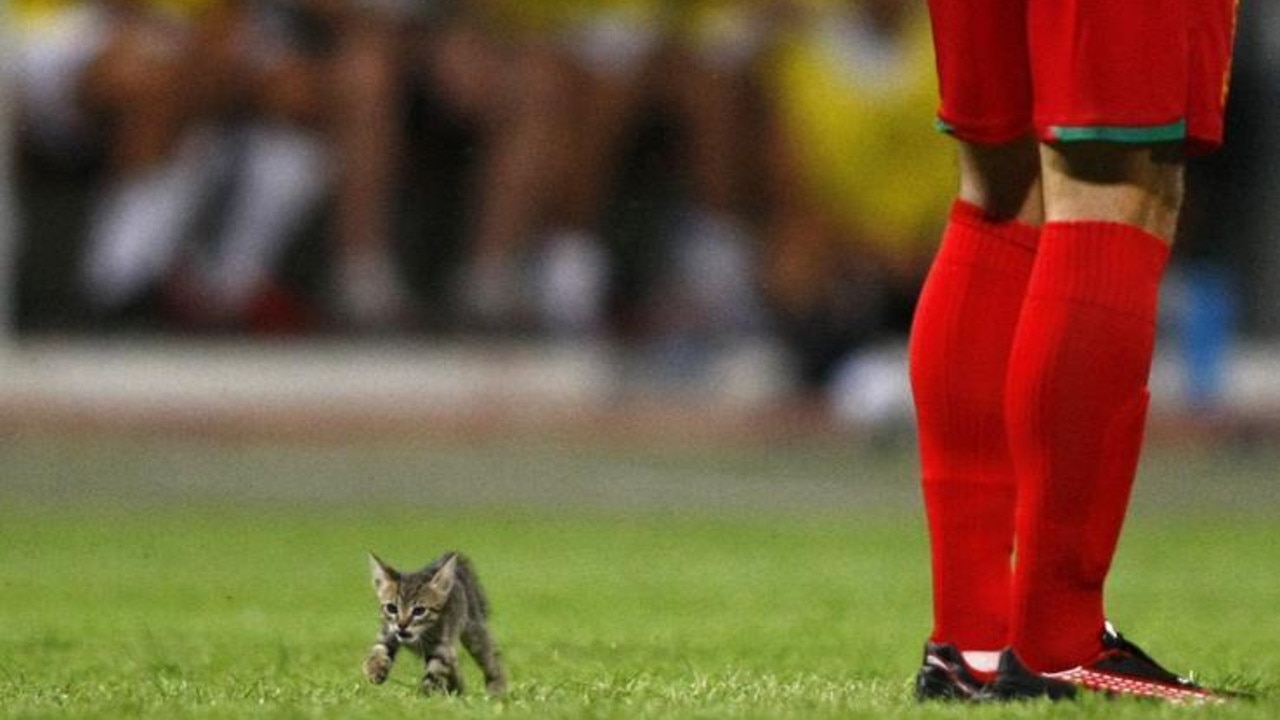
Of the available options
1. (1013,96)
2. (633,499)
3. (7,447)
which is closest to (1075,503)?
(1013,96)

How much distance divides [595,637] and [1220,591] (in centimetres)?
219

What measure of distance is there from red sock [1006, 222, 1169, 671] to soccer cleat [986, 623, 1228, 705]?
1.0 inches

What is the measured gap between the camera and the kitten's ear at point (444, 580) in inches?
172

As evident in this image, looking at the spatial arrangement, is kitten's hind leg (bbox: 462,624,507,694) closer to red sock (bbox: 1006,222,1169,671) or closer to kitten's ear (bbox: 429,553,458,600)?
kitten's ear (bbox: 429,553,458,600)

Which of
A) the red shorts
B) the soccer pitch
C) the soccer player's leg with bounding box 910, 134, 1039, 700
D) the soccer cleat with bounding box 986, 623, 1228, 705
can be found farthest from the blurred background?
the red shorts

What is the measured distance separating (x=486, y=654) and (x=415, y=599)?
254 millimetres

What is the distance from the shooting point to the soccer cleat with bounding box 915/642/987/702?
168 inches

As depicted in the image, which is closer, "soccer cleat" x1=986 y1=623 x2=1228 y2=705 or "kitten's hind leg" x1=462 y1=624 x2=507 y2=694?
"soccer cleat" x1=986 y1=623 x2=1228 y2=705

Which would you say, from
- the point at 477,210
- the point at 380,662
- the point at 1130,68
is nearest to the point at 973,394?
the point at 1130,68

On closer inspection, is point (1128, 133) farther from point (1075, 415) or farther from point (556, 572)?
point (556, 572)

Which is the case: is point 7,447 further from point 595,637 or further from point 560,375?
point 595,637

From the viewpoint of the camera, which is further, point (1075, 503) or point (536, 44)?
point (536, 44)

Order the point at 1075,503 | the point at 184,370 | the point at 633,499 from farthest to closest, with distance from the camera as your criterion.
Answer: the point at 184,370, the point at 633,499, the point at 1075,503

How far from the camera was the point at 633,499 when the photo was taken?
11062 millimetres
